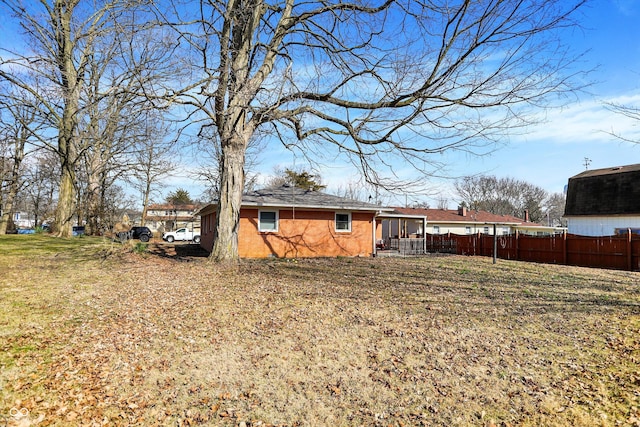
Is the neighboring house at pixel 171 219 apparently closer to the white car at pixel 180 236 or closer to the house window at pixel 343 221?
the white car at pixel 180 236

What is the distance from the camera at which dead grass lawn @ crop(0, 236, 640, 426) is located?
397 cm

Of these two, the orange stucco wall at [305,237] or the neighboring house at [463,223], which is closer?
the orange stucco wall at [305,237]

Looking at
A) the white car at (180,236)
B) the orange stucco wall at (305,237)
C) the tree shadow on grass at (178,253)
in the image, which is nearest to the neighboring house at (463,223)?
the orange stucco wall at (305,237)

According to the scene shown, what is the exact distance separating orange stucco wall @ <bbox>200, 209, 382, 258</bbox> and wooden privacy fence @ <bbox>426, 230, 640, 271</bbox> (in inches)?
372

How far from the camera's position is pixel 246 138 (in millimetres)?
11891

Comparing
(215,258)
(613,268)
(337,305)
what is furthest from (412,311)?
(613,268)

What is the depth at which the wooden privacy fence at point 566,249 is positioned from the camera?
57.3 feet

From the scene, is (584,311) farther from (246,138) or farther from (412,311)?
(246,138)

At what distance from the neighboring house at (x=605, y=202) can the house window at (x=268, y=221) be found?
81.9ft

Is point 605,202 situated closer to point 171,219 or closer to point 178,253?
point 178,253

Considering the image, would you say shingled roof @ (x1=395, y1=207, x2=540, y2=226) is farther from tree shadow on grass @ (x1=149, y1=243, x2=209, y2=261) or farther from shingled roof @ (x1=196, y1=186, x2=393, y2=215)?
tree shadow on grass @ (x1=149, y1=243, x2=209, y2=261)

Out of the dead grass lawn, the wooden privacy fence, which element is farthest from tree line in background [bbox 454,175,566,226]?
the dead grass lawn

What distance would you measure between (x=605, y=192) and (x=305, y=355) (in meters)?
32.7

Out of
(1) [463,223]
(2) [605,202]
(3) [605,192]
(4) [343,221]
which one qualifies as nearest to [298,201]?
(4) [343,221]
